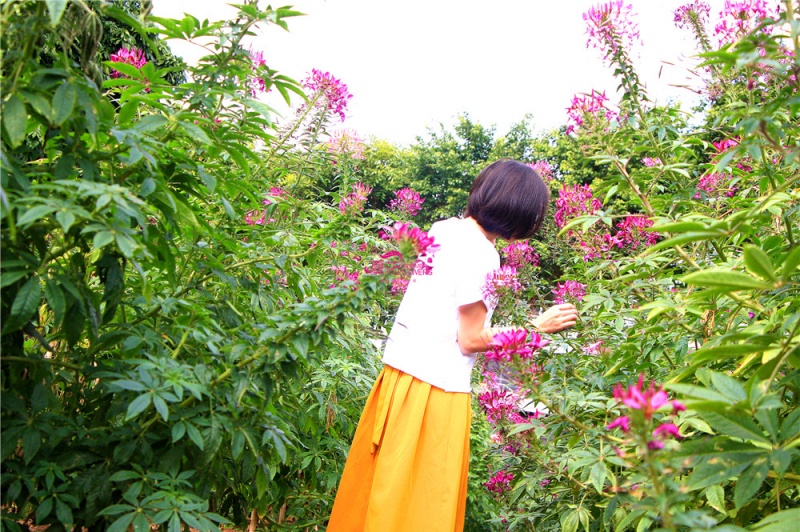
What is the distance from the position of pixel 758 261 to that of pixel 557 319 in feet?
3.48

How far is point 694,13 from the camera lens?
2.25 m

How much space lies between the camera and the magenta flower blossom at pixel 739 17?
5.42ft

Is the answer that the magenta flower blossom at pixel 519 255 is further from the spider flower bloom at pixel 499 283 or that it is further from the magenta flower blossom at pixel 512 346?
the magenta flower blossom at pixel 512 346

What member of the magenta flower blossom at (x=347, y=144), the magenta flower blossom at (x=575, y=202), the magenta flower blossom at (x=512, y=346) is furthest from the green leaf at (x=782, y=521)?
the magenta flower blossom at (x=347, y=144)

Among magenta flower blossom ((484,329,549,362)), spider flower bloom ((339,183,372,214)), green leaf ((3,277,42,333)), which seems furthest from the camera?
spider flower bloom ((339,183,372,214))

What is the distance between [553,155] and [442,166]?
3349 millimetres

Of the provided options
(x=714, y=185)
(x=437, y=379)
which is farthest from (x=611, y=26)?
(x=437, y=379)

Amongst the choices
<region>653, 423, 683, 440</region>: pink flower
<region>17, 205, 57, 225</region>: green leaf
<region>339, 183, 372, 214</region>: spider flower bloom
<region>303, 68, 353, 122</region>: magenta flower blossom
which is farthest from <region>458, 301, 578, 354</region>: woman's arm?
<region>17, 205, 57, 225</region>: green leaf

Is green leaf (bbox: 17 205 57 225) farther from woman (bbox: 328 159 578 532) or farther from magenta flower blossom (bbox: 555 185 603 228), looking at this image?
magenta flower blossom (bbox: 555 185 603 228)

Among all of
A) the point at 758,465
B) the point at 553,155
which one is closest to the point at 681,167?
the point at 758,465

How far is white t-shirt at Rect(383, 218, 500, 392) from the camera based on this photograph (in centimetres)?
206

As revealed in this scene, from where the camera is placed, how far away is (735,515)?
5.08 ft

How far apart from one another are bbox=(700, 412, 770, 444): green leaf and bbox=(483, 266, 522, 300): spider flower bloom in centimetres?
99

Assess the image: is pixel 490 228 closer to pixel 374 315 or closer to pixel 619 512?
pixel 619 512
